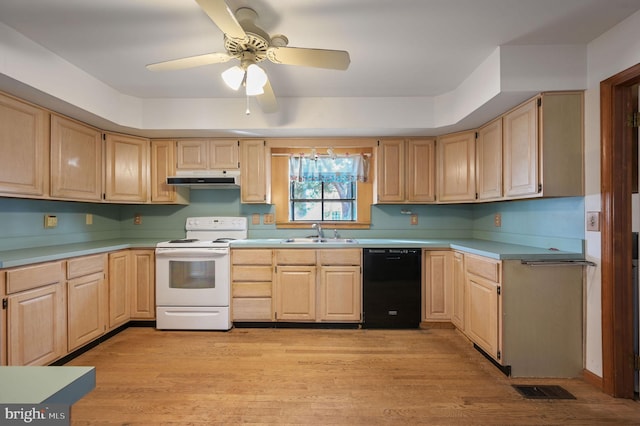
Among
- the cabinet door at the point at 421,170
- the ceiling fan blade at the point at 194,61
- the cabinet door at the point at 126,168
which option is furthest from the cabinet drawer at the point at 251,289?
the ceiling fan blade at the point at 194,61

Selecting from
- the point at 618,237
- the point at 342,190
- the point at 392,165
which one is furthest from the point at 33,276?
the point at 618,237

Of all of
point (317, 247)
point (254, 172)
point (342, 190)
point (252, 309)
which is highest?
point (254, 172)

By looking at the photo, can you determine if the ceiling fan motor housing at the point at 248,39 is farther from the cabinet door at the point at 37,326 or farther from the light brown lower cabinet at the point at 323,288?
the cabinet door at the point at 37,326

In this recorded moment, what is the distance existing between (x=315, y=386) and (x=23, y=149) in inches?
110

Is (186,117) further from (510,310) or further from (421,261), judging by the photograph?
(510,310)

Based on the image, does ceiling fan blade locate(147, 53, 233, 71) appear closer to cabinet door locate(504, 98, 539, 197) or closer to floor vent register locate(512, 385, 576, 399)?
cabinet door locate(504, 98, 539, 197)

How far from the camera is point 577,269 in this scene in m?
2.15

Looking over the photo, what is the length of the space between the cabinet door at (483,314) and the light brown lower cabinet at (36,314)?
3.34 metres

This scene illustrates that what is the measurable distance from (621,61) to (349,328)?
9.69ft

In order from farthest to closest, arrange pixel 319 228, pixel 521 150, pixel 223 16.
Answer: pixel 319 228
pixel 521 150
pixel 223 16

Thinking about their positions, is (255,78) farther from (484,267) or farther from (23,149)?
(484,267)

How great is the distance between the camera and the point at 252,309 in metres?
3.07

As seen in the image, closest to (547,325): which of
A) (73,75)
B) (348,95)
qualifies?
(348,95)

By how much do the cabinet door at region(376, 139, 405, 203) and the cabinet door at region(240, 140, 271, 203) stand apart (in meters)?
1.30
